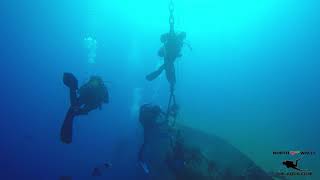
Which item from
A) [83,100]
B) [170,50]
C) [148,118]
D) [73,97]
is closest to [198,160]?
[148,118]

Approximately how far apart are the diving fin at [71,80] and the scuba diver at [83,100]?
2.1 inches

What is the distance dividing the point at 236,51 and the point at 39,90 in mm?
39560

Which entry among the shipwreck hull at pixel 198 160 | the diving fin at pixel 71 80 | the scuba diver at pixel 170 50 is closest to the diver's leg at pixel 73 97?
the diving fin at pixel 71 80

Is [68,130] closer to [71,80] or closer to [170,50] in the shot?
[71,80]

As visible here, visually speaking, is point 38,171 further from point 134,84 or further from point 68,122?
point 134,84

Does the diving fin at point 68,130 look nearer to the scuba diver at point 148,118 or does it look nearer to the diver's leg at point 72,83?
the diver's leg at point 72,83

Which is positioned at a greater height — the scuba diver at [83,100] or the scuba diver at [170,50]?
the scuba diver at [170,50]

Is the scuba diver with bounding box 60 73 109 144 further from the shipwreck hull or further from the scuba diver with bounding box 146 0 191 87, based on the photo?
the shipwreck hull

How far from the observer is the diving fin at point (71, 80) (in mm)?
8203

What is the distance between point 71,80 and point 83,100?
750mm

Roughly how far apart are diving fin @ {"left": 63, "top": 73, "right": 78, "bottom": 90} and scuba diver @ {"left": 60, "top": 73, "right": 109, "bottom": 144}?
0.05 meters

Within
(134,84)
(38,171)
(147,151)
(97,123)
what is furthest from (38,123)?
(147,151)

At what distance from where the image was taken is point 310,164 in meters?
34.6

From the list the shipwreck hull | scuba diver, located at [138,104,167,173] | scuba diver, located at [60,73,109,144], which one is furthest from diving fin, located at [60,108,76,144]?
the shipwreck hull
